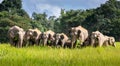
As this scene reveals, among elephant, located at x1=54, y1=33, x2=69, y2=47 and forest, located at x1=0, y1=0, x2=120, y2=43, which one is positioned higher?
forest, located at x1=0, y1=0, x2=120, y2=43

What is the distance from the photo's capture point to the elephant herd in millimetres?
20500

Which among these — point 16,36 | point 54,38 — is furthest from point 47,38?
point 16,36

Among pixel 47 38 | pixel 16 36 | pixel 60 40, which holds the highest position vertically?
pixel 16 36

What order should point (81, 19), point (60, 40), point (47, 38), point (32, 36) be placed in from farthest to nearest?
point (81, 19) → point (32, 36) → point (47, 38) → point (60, 40)

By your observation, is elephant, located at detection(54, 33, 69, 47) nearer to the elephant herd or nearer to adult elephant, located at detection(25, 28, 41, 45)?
the elephant herd

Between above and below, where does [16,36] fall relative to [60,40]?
above

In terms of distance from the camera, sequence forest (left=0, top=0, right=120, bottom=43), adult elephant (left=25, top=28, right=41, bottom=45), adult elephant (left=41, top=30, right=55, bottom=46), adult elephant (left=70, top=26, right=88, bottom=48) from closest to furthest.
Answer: adult elephant (left=70, top=26, right=88, bottom=48) < adult elephant (left=41, top=30, right=55, bottom=46) < adult elephant (left=25, top=28, right=41, bottom=45) < forest (left=0, top=0, right=120, bottom=43)

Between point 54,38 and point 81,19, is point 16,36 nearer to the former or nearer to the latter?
point 54,38

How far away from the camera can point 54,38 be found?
2211cm

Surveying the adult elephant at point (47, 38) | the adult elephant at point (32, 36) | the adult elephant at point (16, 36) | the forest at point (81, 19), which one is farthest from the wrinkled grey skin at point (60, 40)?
the forest at point (81, 19)

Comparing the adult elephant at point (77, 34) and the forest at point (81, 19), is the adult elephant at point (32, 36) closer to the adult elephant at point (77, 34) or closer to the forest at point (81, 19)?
the adult elephant at point (77, 34)

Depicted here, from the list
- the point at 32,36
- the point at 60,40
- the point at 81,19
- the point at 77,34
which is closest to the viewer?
the point at 77,34

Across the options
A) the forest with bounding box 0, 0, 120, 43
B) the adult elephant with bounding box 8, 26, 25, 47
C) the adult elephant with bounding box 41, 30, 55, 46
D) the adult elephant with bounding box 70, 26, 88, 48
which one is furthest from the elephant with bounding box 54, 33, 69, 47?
the forest with bounding box 0, 0, 120, 43

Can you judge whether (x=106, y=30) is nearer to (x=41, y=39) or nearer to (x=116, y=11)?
(x=116, y=11)
